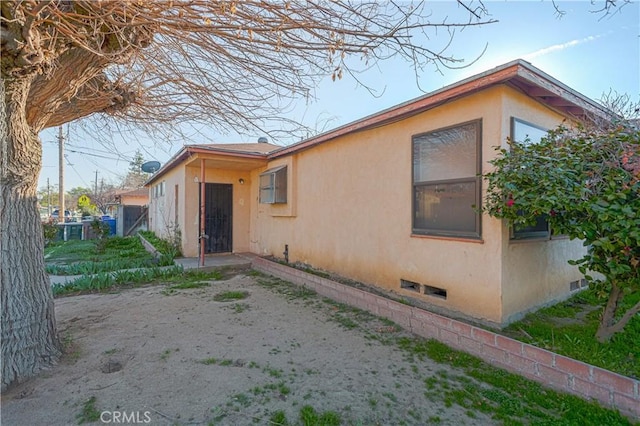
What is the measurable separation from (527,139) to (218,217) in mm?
8402

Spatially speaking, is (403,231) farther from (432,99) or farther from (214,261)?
(214,261)

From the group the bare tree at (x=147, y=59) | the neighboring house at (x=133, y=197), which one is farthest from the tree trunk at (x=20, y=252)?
the neighboring house at (x=133, y=197)

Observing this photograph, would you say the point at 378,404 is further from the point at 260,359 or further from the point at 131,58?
the point at 131,58

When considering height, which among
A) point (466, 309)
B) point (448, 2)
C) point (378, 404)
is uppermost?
point (448, 2)

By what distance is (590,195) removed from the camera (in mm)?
2975

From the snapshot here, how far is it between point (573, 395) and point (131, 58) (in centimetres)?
524

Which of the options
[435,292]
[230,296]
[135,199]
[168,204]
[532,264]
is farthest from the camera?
[135,199]

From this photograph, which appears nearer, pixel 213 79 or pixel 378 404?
pixel 378 404

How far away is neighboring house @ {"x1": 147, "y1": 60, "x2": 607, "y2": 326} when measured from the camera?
371 centimetres

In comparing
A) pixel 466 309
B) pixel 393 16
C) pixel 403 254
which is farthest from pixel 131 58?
pixel 466 309

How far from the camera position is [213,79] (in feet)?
11.4

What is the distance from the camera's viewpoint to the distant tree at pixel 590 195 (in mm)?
2766

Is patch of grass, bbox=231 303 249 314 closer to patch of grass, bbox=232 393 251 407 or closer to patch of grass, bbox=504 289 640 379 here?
patch of grass, bbox=232 393 251 407
